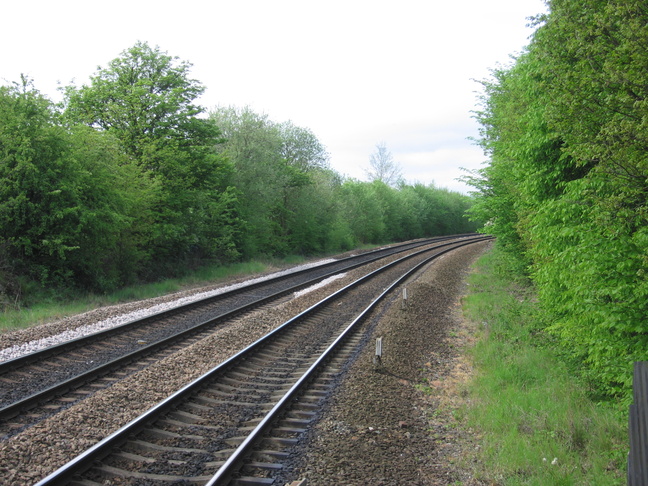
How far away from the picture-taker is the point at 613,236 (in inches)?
221

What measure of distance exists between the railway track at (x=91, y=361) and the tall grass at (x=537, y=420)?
5.80m

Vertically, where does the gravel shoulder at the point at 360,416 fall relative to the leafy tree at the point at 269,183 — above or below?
below

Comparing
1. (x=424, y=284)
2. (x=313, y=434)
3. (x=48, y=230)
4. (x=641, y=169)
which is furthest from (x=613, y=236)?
(x=48, y=230)

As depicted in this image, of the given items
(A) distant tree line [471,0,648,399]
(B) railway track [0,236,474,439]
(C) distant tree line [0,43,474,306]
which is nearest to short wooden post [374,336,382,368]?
(A) distant tree line [471,0,648,399]

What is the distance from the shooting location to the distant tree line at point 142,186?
14898 mm

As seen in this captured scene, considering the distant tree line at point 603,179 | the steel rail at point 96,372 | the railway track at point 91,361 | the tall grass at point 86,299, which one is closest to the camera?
the distant tree line at point 603,179

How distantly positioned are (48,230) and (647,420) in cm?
1637

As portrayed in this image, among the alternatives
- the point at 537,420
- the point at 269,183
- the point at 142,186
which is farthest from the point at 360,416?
the point at 269,183

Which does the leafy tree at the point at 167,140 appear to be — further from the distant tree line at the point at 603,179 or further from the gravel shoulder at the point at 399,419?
the distant tree line at the point at 603,179

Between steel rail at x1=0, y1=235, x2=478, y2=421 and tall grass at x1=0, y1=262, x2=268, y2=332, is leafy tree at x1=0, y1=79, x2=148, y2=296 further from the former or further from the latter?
steel rail at x1=0, y1=235, x2=478, y2=421

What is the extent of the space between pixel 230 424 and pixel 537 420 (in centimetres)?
422

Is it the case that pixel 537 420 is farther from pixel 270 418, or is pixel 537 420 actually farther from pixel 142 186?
pixel 142 186

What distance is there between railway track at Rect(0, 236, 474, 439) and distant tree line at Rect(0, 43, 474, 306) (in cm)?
498

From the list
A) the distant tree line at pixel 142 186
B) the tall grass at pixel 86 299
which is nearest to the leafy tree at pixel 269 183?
the distant tree line at pixel 142 186
